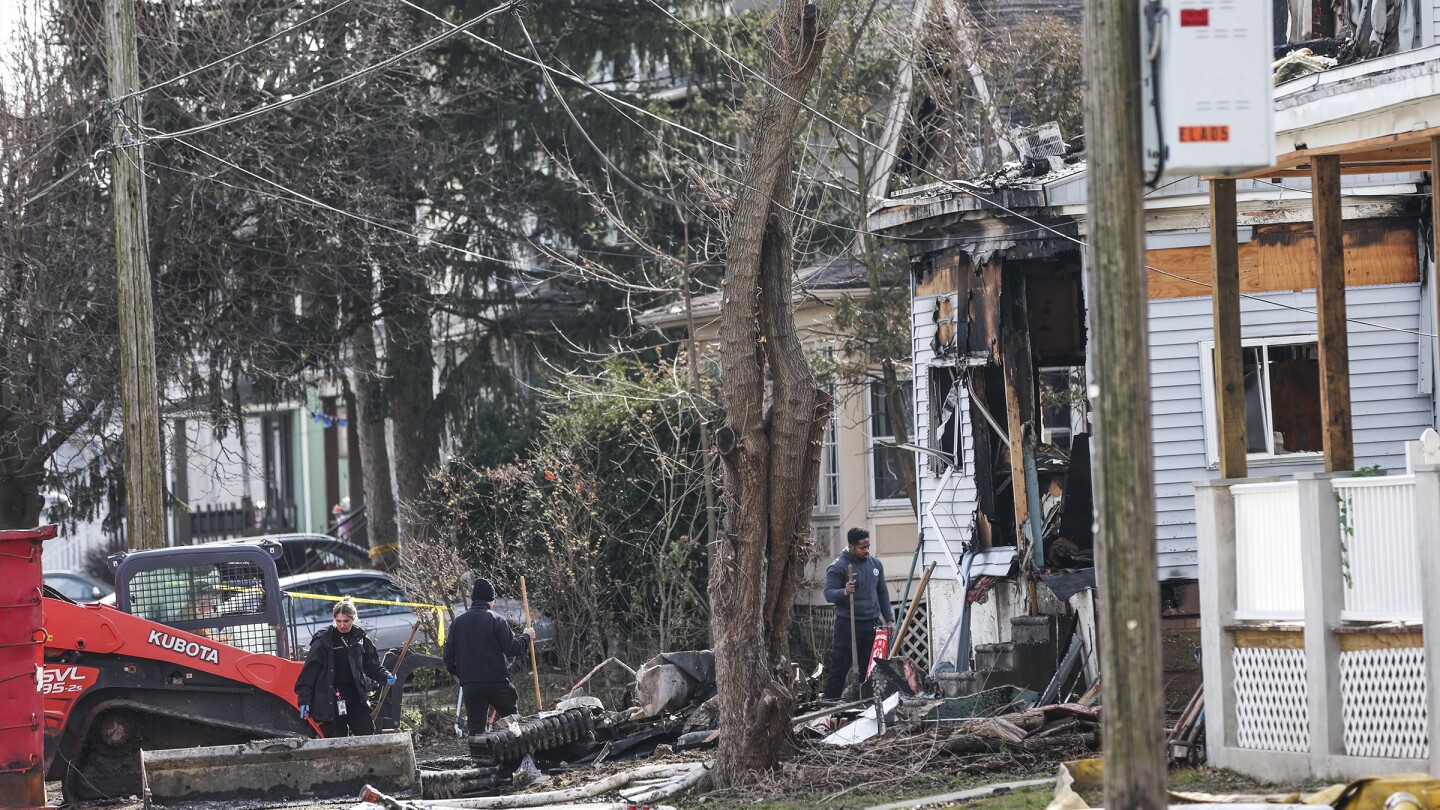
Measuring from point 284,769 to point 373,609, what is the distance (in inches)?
335

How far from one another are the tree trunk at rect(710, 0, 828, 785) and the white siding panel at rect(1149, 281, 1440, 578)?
503 cm

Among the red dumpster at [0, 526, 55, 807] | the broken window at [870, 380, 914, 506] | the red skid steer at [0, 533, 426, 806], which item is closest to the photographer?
the red dumpster at [0, 526, 55, 807]

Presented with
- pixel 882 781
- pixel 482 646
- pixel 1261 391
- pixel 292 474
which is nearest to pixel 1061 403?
pixel 1261 391

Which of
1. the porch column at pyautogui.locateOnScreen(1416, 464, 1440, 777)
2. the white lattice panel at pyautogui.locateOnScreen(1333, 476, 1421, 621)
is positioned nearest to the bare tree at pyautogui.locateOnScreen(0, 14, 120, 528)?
the white lattice panel at pyautogui.locateOnScreen(1333, 476, 1421, 621)

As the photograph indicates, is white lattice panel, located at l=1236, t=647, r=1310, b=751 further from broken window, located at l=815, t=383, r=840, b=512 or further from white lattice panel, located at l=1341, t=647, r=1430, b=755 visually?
broken window, located at l=815, t=383, r=840, b=512

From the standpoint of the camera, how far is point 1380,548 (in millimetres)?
9062

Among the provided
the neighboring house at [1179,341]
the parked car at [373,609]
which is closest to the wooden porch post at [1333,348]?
the neighboring house at [1179,341]

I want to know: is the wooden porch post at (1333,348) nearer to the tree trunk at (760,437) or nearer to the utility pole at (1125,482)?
the tree trunk at (760,437)

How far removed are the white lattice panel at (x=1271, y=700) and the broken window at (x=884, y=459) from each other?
13058 millimetres

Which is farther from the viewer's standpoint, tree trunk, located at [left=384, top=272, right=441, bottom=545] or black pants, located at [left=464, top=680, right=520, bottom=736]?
tree trunk, located at [left=384, top=272, right=441, bottom=545]

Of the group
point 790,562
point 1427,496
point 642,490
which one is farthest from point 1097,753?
point 642,490

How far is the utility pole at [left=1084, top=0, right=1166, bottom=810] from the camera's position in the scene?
233 inches

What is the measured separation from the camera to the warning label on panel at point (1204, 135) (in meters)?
5.95

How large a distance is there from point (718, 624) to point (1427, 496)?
5.19 metres
